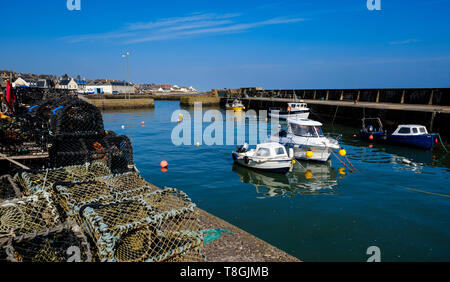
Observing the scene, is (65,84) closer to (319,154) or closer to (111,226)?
(319,154)

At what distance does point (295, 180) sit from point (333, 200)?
3134mm

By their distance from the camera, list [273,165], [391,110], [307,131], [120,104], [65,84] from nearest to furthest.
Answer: [273,165] < [307,131] < [391,110] < [120,104] < [65,84]

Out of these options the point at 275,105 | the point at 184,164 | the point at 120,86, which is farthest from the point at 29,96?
the point at 120,86

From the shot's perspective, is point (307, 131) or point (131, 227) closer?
point (131, 227)

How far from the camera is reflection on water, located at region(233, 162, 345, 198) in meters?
13.4

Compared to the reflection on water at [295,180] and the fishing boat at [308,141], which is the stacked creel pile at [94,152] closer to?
the reflection on water at [295,180]

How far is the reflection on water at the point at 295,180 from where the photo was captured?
13.4m

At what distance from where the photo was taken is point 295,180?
15.2 meters

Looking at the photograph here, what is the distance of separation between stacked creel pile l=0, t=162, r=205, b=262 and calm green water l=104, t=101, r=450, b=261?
4.27m

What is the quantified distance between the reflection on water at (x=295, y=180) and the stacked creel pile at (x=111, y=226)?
25.8ft

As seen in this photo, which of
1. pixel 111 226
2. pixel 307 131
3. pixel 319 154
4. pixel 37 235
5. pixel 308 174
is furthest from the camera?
pixel 307 131

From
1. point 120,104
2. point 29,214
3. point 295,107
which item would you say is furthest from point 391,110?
point 120,104

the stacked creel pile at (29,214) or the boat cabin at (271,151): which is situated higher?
the stacked creel pile at (29,214)

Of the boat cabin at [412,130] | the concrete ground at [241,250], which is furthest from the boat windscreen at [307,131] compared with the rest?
the concrete ground at [241,250]
